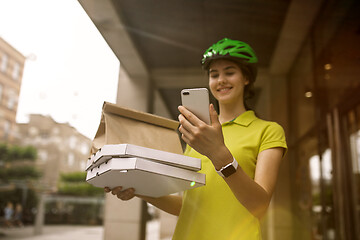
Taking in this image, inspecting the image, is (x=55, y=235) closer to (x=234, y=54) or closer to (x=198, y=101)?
(x=234, y=54)

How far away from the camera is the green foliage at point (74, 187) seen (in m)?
37.2

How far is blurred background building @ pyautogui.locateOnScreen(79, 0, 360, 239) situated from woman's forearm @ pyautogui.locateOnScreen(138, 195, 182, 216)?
5.32 feet

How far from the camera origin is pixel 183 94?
34.9 inches

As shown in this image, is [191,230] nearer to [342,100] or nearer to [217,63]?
[217,63]

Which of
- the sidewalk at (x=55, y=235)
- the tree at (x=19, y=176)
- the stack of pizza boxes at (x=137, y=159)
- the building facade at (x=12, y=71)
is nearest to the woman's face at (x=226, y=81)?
the stack of pizza boxes at (x=137, y=159)

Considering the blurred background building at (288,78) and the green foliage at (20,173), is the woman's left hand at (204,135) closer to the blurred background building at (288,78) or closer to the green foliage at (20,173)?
the blurred background building at (288,78)

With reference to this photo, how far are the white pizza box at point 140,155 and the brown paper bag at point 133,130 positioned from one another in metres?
0.05

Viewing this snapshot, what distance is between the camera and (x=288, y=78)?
4891 millimetres

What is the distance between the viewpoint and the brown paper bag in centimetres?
97

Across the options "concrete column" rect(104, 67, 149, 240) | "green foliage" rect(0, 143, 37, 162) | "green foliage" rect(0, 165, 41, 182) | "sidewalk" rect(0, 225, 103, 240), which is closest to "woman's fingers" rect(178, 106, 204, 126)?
"concrete column" rect(104, 67, 149, 240)

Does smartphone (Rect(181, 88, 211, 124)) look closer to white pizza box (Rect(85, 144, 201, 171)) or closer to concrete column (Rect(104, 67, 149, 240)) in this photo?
white pizza box (Rect(85, 144, 201, 171))

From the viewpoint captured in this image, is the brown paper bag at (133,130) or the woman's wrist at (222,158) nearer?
the woman's wrist at (222,158)

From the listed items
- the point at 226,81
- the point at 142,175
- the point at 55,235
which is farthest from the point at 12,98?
the point at 55,235

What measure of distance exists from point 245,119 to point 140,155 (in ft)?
1.61
